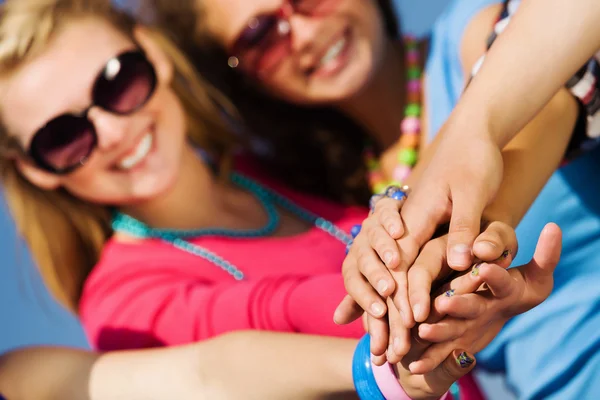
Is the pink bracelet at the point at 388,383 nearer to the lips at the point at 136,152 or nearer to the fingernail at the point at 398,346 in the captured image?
the fingernail at the point at 398,346

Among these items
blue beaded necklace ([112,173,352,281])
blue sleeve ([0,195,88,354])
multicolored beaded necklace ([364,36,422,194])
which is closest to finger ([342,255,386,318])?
blue beaded necklace ([112,173,352,281])

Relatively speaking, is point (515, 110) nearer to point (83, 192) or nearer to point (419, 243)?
point (419, 243)

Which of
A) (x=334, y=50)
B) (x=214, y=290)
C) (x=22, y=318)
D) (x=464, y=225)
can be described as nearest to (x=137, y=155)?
(x=214, y=290)

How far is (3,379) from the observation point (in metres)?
0.77

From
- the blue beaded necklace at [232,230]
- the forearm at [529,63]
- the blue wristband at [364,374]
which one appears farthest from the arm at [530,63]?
the blue beaded necklace at [232,230]

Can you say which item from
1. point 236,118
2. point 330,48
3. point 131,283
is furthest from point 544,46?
point 236,118

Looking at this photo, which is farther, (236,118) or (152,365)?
(236,118)

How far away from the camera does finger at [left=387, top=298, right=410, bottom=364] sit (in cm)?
56

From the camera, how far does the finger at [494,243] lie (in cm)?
53

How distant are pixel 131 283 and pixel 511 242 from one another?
569 millimetres

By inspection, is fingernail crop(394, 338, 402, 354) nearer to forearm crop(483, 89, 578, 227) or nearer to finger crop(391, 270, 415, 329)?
finger crop(391, 270, 415, 329)

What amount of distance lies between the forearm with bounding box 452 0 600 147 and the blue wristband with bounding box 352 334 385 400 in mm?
231

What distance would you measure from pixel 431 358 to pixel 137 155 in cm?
58

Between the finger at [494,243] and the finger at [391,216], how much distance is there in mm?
79
